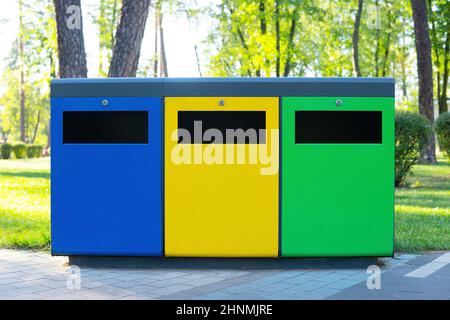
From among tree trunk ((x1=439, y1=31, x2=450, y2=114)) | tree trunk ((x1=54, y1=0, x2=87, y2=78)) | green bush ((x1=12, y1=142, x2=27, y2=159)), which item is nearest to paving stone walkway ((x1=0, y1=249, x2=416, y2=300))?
tree trunk ((x1=54, y1=0, x2=87, y2=78))

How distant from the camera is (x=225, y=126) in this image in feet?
15.0

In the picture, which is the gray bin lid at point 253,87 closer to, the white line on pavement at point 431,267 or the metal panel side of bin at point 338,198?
the metal panel side of bin at point 338,198

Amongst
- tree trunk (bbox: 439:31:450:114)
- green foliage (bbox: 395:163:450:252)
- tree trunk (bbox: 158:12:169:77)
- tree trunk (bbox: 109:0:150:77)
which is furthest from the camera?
tree trunk (bbox: 158:12:169:77)

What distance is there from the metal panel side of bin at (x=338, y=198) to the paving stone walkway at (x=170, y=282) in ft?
0.73

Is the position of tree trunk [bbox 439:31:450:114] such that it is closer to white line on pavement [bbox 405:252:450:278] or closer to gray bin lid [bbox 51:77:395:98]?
white line on pavement [bbox 405:252:450:278]

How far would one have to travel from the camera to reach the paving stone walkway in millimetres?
3904

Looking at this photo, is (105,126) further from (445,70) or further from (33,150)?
(33,150)

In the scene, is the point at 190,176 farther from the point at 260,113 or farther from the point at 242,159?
the point at 260,113

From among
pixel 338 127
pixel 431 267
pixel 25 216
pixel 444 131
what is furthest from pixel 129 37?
pixel 444 131

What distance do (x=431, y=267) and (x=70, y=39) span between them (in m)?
5.70

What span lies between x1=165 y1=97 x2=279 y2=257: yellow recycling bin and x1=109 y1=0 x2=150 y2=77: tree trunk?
13.4 feet

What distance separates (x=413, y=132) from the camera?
11352 mm

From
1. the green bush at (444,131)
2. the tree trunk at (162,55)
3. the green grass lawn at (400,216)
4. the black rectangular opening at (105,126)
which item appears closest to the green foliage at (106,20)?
the tree trunk at (162,55)
